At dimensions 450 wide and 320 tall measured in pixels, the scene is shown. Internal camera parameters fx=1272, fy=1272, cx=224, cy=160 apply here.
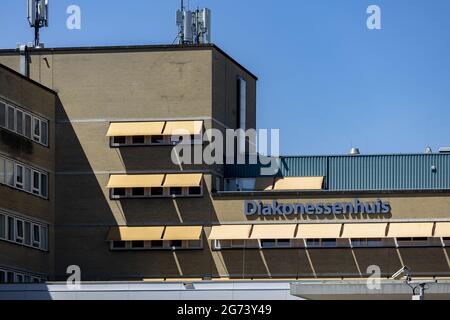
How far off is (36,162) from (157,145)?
7206 millimetres

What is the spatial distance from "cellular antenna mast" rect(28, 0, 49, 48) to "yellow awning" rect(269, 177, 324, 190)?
1764 centimetres

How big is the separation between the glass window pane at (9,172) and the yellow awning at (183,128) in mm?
9939

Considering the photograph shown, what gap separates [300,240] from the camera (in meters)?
72.4

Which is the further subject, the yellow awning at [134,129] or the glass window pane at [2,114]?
the yellow awning at [134,129]

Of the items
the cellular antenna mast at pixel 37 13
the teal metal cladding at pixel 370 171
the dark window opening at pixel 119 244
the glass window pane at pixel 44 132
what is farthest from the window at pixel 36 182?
the teal metal cladding at pixel 370 171

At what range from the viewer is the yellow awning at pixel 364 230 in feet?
234

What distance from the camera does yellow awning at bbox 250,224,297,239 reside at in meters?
72.2

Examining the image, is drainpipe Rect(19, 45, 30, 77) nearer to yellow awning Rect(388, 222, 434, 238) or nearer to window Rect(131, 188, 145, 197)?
window Rect(131, 188, 145, 197)

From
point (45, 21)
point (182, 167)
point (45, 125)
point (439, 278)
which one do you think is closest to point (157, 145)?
point (182, 167)

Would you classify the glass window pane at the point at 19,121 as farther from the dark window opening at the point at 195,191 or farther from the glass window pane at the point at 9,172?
the dark window opening at the point at 195,191

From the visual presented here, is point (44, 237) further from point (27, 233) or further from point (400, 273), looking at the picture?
point (400, 273)

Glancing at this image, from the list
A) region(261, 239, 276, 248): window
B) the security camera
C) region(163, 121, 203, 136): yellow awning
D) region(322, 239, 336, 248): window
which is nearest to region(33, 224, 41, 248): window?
region(163, 121, 203, 136): yellow awning

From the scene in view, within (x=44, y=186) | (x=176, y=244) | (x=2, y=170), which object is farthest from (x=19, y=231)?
(x=176, y=244)

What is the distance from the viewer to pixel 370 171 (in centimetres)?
7662
